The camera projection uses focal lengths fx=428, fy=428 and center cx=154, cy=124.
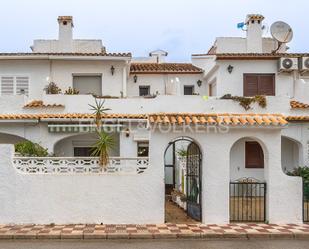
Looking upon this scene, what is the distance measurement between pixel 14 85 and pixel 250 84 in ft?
42.2

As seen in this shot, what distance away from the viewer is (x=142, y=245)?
454 inches

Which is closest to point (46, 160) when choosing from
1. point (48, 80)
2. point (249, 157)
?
point (48, 80)

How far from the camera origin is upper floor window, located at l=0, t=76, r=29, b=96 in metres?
22.9

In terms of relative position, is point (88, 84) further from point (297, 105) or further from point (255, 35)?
point (297, 105)

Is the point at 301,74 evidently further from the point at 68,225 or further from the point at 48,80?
the point at 68,225

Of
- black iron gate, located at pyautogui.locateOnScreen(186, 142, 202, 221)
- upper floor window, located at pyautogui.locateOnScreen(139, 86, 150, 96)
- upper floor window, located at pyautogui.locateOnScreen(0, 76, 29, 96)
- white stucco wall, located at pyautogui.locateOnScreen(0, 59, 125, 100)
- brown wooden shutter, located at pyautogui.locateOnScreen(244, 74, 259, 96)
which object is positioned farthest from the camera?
upper floor window, located at pyautogui.locateOnScreen(139, 86, 150, 96)

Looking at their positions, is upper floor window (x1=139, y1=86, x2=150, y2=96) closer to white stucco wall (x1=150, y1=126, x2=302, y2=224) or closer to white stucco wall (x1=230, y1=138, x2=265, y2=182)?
white stucco wall (x1=230, y1=138, x2=265, y2=182)

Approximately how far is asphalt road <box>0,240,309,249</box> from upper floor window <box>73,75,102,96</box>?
12.8 m

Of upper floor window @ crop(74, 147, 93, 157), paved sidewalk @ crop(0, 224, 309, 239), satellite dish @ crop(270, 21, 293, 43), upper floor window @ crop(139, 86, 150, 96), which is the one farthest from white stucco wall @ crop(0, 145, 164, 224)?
satellite dish @ crop(270, 21, 293, 43)

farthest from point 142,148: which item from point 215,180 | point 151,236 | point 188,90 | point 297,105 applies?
point 151,236

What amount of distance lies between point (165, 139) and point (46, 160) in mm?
3935

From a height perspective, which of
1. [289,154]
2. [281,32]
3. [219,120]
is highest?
[281,32]

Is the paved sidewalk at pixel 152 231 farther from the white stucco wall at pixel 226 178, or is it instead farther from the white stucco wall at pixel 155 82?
the white stucco wall at pixel 155 82

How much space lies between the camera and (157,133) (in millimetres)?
13914
